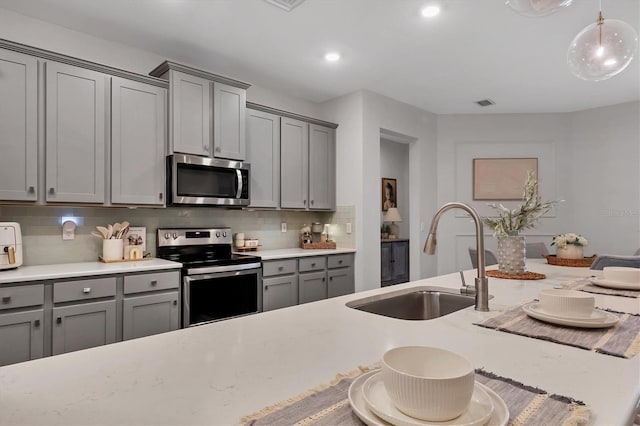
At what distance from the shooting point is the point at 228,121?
3.34 m

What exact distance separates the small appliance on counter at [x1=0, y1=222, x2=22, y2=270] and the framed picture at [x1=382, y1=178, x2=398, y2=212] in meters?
5.09

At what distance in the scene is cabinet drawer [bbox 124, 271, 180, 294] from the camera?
252 cm

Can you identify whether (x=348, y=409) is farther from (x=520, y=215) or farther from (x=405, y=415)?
(x=520, y=215)

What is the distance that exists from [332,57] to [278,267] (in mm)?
1983

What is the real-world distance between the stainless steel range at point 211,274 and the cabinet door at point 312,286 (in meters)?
0.48

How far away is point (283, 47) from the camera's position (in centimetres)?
321

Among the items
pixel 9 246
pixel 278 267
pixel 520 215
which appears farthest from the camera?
pixel 278 267

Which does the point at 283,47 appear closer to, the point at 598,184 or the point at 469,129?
the point at 469,129

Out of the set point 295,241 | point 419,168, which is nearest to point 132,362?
point 295,241

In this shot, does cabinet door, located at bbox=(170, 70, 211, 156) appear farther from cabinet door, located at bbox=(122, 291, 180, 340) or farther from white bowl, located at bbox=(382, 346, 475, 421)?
white bowl, located at bbox=(382, 346, 475, 421)

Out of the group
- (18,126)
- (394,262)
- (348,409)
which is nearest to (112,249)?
(18,126)

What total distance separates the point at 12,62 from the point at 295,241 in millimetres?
2926

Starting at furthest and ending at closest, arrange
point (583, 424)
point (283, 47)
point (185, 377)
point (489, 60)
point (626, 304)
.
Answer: point (489, 60), point (283, 47), point (626, 304), point (185, 377), point (583, 424)

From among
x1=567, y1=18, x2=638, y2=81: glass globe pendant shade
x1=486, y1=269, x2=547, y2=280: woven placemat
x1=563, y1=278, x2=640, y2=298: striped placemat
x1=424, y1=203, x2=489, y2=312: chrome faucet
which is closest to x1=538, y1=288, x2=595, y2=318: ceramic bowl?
x1=424, y1=203, x2=489, y2=312: chrome faucet
